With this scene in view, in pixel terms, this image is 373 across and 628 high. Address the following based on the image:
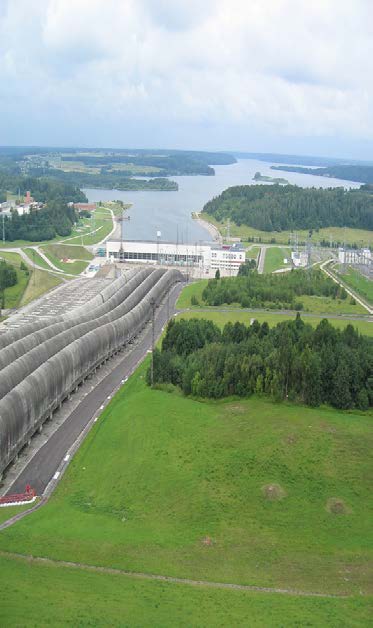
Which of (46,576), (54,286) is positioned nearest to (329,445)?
(46,576)

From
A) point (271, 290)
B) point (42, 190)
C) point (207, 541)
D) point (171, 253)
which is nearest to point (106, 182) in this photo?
point (42, 190)

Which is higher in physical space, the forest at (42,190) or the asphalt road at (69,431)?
Answer: the forest at (42,190)

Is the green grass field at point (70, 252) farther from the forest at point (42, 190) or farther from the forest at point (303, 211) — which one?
the forest at point (42, 190)

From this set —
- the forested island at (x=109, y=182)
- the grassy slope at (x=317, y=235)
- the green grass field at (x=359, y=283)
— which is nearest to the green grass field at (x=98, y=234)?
the grassy slope at (x=317, y=235)

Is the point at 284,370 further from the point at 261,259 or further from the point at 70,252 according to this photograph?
the point at 70,252

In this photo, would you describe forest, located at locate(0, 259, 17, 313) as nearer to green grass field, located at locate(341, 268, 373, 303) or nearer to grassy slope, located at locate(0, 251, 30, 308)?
grassy slope, located at locate(0, 251, 30, 308)

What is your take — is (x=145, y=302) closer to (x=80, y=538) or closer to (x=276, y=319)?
(x=276, y=319)

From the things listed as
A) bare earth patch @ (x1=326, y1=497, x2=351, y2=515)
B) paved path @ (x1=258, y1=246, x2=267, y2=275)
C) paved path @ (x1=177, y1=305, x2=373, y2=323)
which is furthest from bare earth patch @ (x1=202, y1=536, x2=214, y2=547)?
paved path @ (x1=258, y1=246, x2=267, y2=275)
